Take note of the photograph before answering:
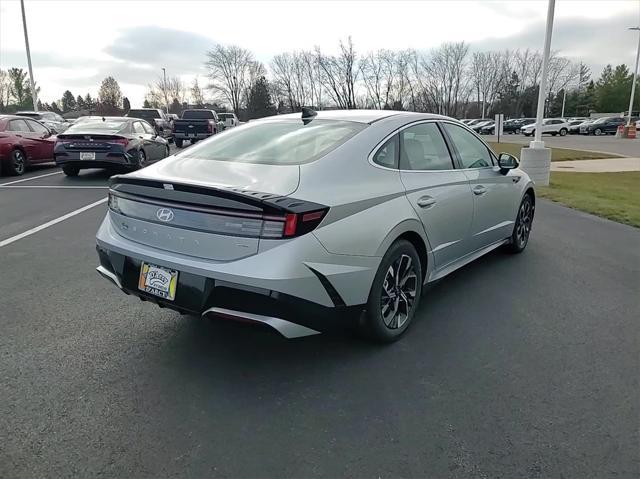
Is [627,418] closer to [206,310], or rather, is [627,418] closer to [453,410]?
[453,410]

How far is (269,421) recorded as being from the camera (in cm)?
257

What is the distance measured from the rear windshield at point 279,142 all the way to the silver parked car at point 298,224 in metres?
0.02

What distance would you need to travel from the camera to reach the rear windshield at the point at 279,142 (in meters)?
3.34

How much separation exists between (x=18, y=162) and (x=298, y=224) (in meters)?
12.5

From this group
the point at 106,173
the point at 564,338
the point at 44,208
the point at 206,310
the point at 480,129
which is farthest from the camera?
the point at 480,129

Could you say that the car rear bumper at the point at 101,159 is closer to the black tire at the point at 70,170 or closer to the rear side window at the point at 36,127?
the black tire at the point at 70,170

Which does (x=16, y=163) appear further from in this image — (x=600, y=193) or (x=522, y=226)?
(x=600, y=193)

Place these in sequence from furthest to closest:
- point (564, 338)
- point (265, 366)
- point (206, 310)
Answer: point (564, 338) → point (265, 366) → point (206, 310)

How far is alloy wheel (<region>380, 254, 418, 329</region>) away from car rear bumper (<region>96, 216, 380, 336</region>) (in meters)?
0.32

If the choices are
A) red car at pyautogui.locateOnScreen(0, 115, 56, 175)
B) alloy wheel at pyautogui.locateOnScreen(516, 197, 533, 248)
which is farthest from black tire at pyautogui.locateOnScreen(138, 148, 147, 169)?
alloy wheel at pyautogui.locateOnScreen(516, 197, 533, 248)

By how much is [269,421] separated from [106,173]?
12.0 m

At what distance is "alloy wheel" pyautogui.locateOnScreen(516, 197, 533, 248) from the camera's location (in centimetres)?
562

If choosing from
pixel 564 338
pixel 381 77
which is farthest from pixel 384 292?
pixel 381 77

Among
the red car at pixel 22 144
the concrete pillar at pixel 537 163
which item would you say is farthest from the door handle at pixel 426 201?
the red car at pixel 22 144
